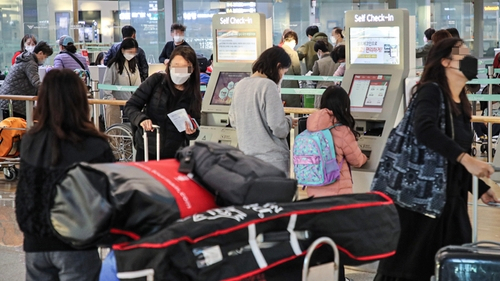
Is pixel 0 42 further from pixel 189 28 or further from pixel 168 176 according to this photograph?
pixel 168 176

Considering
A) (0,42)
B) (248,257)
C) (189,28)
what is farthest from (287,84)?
(248,257)

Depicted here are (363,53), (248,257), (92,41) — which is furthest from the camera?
(92,41)

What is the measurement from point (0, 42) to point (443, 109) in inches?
494

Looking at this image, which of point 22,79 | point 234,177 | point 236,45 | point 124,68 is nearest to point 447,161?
point 234,177

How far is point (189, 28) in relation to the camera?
15062 mm

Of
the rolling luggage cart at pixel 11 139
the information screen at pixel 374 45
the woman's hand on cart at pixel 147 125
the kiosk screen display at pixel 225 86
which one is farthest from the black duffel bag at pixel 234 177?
the rolling luggage cart at pixel 11 139

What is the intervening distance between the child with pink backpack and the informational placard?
1.93 meters

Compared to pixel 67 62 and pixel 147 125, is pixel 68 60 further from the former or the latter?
pixel 147 125

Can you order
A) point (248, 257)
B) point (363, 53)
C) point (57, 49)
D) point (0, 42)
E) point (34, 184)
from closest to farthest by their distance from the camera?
1. point (248, 257)
2. point (34, 184)
3. point (363, 53)
4. point (0, 42)
5. point (57, 49)

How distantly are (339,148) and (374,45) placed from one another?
51.3 inches

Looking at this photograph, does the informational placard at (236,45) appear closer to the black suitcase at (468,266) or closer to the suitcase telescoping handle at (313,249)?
the black suitcase at (468,266)

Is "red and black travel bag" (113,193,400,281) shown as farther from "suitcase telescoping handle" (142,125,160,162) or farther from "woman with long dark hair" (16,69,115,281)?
"suitcase telescoping handle" (142,125,160,162)

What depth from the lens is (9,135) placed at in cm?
925

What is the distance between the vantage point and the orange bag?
9.25m
